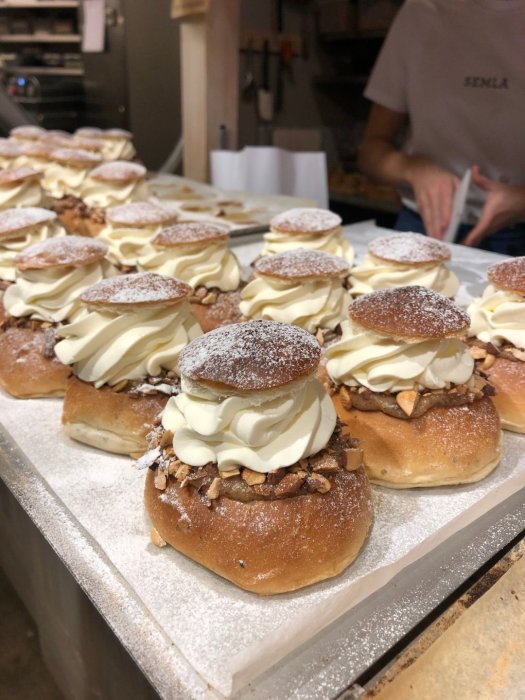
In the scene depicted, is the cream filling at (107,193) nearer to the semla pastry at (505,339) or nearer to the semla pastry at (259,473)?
the semla pastry at (505,339)

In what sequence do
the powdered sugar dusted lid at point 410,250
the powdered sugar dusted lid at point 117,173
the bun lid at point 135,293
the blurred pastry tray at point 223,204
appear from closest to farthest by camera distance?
the bun lid at point 135,293, the powdered sugar dusted lid at point 410,250, the powdered sugar dusted lid at point 117,173, the blurred pastry tray at point 223,204

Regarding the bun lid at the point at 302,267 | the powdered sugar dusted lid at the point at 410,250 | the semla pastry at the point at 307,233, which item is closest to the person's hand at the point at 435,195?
the semla pastry at the point at 307,233

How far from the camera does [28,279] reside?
2.09 metres

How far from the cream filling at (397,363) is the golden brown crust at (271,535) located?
0.35m

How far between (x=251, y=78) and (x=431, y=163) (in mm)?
3550

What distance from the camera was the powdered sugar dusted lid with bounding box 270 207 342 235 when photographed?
2559 mm

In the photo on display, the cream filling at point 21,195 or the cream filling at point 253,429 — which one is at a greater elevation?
the cream filling at point 21,195

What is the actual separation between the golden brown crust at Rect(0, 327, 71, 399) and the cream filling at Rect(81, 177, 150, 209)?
1744mm

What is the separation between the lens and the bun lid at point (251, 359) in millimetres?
1227

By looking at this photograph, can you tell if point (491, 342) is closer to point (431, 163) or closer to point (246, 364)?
point (246, 364)

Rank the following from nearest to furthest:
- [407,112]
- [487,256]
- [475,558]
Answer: [475,558], [487,256], [407,112]

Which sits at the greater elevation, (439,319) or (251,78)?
(251,78)

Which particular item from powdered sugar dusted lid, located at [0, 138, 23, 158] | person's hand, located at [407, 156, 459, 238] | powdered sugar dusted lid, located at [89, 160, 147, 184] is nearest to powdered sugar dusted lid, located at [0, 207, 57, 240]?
powdered sugar dusted lid, located at [89, 160, 147, 184]

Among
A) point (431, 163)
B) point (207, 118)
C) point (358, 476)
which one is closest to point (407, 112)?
point (431, 163)
